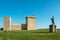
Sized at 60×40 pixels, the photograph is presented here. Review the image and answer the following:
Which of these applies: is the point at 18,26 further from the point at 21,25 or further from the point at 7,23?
Answer: the point at 7,23

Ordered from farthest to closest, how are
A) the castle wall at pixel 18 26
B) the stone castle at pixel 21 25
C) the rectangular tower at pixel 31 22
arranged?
the rectangular tower at pixel 31 22
the stone castle at pixel 21 25
the castle wall at pixel 18 26

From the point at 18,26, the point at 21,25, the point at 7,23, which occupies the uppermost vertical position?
the point at 7,23

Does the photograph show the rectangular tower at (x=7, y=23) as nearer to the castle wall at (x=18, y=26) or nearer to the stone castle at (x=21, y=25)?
the stone castle at (x=21, y=25)

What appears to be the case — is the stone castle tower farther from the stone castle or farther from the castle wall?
the castle wall

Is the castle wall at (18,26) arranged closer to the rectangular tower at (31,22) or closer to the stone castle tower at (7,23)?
the stone castle tower at (7,23)

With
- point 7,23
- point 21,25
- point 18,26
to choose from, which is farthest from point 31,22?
point 7,23

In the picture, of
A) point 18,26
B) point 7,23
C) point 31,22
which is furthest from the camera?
point 31,22

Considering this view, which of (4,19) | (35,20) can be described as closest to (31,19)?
(35,20)

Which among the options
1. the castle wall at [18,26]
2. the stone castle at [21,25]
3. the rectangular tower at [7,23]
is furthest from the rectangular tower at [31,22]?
the rectangular tower at [7,23]

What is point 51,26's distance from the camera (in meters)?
27.5

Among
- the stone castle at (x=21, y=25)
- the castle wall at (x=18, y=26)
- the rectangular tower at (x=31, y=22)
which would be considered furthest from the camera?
the rectangular tower at (x=31, y=22)

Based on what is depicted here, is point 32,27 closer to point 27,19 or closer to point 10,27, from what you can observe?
point 27,19

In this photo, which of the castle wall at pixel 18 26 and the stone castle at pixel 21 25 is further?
the stone castle at pixel 21 25

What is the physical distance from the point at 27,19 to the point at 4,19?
1039cm
